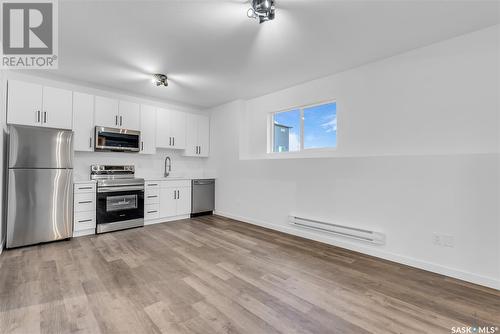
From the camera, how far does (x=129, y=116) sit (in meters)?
4.52

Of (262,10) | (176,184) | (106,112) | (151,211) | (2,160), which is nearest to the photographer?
(262,10)

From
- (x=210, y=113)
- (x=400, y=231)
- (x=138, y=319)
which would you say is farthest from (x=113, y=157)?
(x=400, y=231)

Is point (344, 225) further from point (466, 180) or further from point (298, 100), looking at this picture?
point (298, 100)

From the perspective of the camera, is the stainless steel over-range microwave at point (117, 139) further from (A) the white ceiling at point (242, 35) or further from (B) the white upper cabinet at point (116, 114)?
(A) the white ceiling at point (242, 35)

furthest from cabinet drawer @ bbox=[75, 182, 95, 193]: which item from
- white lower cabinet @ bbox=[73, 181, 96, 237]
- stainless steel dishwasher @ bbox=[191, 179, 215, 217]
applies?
stainless steel dishwasher @ bbox=[191, 179, 215, 217]

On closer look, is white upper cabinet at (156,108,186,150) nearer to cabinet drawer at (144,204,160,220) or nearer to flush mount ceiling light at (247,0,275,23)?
cabinet drawer at (144,204,160,220)

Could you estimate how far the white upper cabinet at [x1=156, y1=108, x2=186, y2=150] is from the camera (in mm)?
4980

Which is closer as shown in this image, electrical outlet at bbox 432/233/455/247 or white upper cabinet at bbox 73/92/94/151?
electrical outlet at bbox 432/233/455/247

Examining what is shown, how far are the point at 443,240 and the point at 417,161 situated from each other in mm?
905

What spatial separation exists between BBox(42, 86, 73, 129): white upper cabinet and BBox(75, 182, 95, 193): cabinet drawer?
0.99 m

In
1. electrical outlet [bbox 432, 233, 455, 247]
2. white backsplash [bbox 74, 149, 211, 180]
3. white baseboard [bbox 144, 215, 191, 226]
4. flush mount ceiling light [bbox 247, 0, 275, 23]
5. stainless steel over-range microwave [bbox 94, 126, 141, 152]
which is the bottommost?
white baseboard [bbox 144, 215, 191, 226]

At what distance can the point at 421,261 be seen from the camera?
8.69 feet

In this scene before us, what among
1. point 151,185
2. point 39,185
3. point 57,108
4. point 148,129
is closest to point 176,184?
point 151,185

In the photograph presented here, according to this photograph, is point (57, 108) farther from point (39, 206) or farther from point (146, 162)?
point (146, 162)
